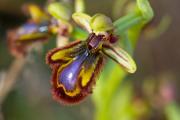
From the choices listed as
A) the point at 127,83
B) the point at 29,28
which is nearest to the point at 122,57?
the point at 29,28

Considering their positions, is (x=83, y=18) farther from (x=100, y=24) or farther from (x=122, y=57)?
(x=122, y=57)

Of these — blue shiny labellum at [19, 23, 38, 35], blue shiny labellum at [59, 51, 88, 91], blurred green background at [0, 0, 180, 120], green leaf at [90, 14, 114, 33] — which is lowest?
blue shiny labellum at [59, 51, 88, 91]

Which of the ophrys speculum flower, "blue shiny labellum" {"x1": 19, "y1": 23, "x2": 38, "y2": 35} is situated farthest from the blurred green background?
the ophrys speculum flower

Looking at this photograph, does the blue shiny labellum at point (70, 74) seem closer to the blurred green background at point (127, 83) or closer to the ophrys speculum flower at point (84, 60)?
the ophrys speculum flower at point (84, 60)

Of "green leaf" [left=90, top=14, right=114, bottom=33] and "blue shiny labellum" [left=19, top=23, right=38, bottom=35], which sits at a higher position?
"blue shiny labellum" [left=19, top=23, right=38, bottom=35]

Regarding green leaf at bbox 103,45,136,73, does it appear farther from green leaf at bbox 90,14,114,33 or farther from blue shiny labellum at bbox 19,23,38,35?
blue shiny labellum at bbox 19,23,38,35

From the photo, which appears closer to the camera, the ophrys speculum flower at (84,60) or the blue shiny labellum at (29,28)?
the ophrys speculum flower at (84,60)

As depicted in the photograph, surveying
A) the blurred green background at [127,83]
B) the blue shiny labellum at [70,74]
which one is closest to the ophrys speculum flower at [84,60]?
the blue shiny labellum at [70,74]

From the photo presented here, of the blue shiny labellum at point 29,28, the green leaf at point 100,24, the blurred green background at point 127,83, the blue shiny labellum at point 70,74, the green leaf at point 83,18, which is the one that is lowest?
the blue shiny labellum at point 70,74
